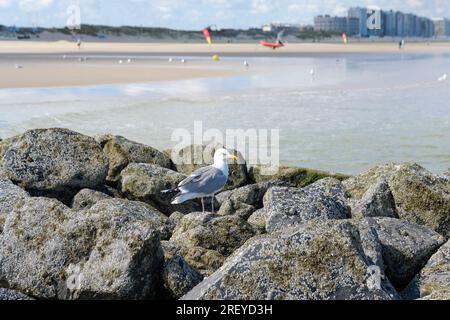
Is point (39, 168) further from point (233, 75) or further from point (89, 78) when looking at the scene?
point (233, 75)

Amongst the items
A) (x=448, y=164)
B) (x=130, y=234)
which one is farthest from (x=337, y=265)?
(x=448, y=164)

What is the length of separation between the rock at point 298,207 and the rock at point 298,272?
1.97 m

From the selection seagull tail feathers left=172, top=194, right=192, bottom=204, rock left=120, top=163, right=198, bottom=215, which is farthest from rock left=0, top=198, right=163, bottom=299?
rock left=120, top=163, right=198, bottom=215

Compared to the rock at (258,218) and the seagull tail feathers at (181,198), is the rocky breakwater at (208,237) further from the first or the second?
the seagull tail feathers at (181,198)

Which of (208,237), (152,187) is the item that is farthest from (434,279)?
(152,187)

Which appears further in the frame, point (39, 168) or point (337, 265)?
point (39, 168)

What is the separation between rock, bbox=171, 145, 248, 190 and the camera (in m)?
10.8

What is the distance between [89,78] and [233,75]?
8699 mm

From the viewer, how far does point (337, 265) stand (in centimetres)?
513

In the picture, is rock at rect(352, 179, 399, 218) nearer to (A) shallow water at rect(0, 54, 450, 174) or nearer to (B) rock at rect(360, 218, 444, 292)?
(B) rock at rect(360, 218, 444, 292)

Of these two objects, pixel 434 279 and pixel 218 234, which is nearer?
pixel 434 279

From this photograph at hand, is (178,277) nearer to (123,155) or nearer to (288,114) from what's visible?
(123,155)

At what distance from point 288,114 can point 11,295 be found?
17729mm

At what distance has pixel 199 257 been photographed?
6.63 metres
